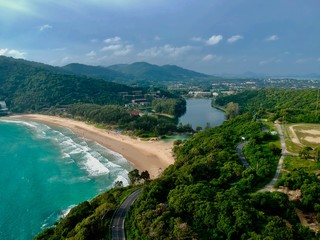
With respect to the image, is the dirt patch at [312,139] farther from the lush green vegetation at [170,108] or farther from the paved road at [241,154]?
the lush green vegetation at [170,108]

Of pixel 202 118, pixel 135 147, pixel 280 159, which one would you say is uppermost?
pixel 280 159

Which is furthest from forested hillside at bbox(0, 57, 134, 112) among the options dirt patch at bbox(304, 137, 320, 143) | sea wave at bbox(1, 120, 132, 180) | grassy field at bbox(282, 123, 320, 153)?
dirt patch at bbox(304, 137, 320, 143)

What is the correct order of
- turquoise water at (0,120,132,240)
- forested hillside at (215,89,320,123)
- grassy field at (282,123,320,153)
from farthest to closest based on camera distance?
forested hillside at (215,89,320,123) → grassy field at (282,123,320,153) → turquoise water at (0,120,132,240)

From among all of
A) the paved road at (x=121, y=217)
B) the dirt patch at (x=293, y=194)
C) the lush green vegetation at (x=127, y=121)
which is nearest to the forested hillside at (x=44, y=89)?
the lush green vegetation at (x=127, y=121)

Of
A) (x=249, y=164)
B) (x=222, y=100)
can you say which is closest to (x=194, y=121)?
(x=222, y=100)

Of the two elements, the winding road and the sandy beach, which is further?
the sandy beach

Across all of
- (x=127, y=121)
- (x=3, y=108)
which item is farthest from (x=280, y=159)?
(x=3, y=108)

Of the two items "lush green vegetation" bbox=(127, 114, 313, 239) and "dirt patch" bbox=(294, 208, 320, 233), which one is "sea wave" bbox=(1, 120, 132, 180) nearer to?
"lush green vegetation" bbox=(127, 114, 313, 239)

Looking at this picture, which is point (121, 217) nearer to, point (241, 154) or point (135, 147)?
point (241, 154)
